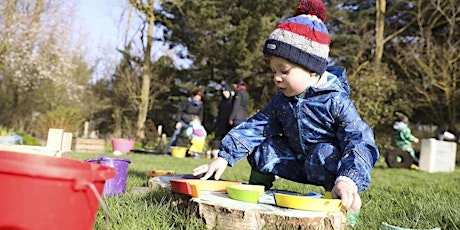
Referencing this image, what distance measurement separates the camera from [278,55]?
237 centimetres

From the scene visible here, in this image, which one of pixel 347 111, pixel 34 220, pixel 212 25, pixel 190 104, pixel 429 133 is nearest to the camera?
pixel 34 220

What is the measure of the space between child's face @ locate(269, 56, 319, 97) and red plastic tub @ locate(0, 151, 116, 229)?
1356 millimetres

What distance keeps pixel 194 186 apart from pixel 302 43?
36.4 inches

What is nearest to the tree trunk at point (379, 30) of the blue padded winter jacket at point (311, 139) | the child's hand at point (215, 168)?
the blue padded winter jacket at point (311, 139)

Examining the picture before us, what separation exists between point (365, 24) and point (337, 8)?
141 cm

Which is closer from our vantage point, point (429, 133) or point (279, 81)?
point (279, 81)

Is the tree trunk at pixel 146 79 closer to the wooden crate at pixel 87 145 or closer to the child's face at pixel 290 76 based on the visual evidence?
the wooden crate at pixel 87 145

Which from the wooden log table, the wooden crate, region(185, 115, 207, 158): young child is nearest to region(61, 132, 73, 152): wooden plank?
the wooden log table

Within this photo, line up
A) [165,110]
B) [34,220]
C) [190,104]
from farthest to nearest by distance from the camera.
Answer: [165,110] → [190,104] → [34,220]

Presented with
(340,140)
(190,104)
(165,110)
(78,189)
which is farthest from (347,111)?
(165,110)

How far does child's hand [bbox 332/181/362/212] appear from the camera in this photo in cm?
180

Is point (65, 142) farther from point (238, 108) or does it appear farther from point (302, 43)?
point (238, 108)

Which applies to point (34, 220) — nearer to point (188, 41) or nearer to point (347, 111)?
point (347, 111)

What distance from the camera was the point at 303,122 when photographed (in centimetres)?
254
